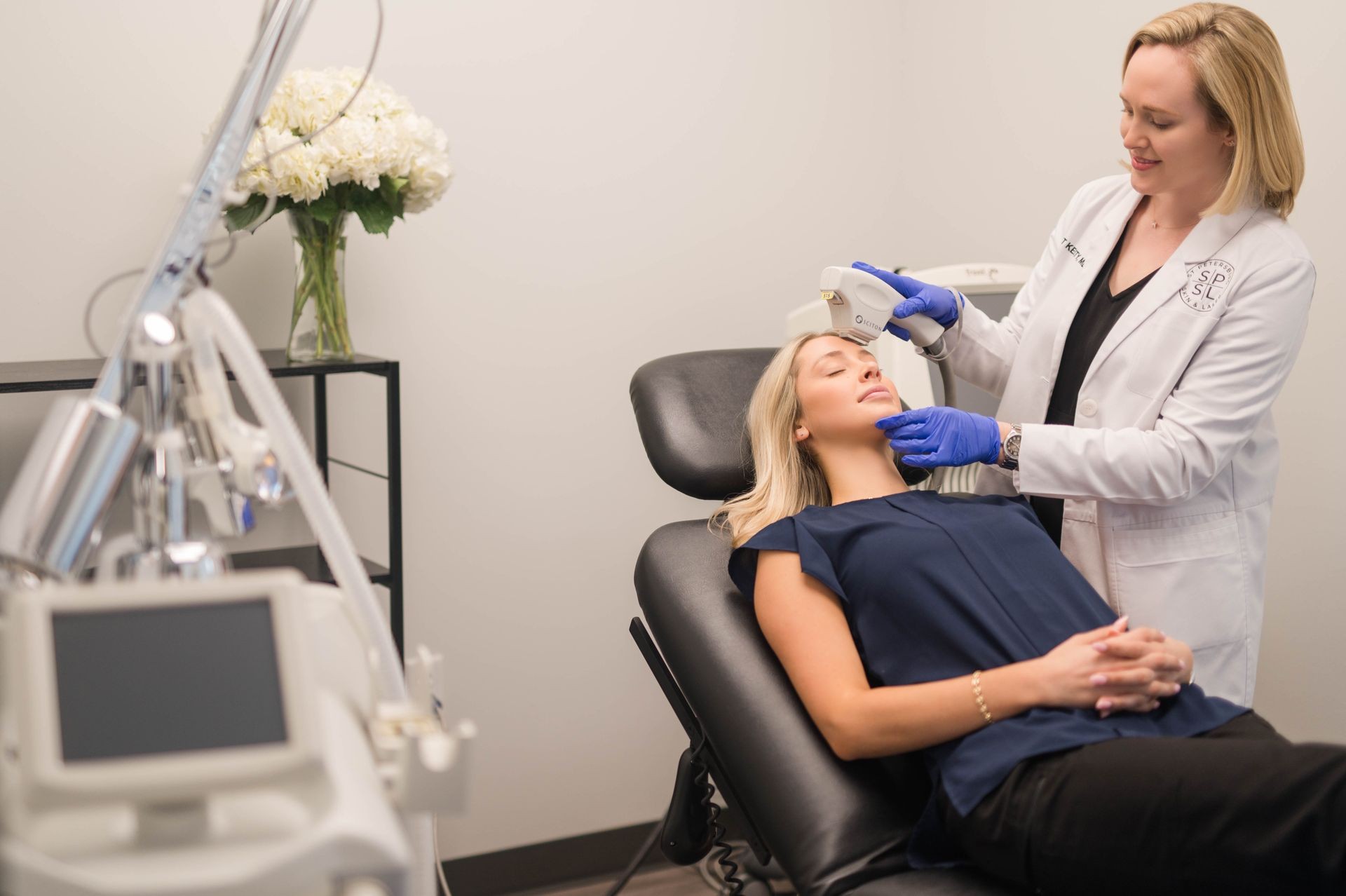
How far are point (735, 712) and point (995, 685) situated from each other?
30 cm

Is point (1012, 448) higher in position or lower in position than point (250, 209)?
lower

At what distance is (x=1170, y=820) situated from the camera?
40.9 inches

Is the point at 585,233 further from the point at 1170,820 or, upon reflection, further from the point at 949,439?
the point at 1170,820

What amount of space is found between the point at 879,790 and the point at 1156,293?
76 cm

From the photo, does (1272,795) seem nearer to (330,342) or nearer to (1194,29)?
(1194,29)

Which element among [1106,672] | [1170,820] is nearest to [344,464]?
[1106,672]

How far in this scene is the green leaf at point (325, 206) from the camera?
165 cm

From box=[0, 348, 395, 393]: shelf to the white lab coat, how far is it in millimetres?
1026

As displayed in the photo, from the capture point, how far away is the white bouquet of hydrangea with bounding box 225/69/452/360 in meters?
1.58

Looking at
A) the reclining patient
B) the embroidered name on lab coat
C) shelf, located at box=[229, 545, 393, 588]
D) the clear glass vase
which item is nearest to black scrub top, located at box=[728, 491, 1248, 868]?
the reclining patient

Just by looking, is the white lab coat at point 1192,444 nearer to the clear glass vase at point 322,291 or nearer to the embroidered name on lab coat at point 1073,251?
the embroidered name on lab coat at point 1073,251

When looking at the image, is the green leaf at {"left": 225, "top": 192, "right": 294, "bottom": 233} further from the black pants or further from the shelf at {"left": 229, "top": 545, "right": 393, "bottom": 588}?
the black pants

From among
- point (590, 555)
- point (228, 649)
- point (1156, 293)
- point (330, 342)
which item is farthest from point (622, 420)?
point (228, 649)

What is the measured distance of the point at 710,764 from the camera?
137 centimetres
